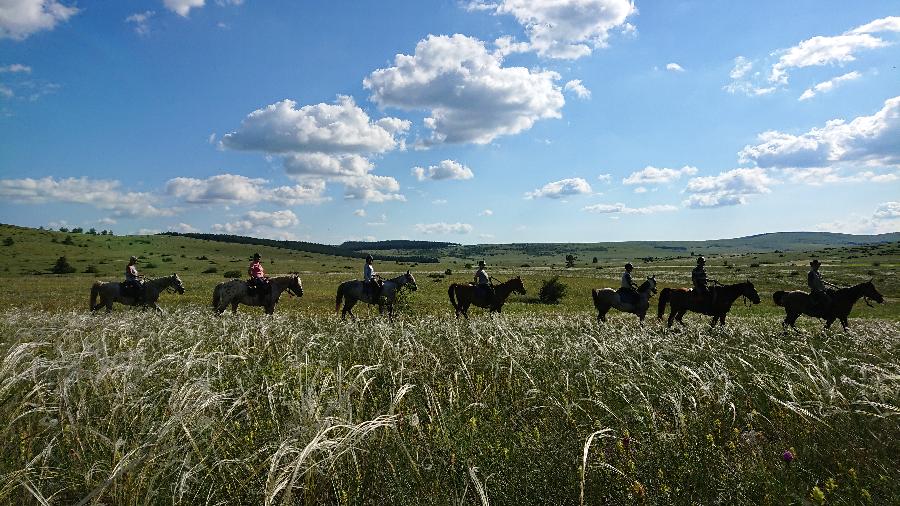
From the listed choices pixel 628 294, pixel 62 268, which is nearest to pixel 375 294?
pixel 628 294

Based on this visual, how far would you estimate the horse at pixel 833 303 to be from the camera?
1633 centimetres

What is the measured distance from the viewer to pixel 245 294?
68.7 ft

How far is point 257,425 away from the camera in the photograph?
4.52 meters

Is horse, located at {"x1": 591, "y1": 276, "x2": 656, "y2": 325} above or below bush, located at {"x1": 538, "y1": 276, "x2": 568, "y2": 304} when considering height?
above

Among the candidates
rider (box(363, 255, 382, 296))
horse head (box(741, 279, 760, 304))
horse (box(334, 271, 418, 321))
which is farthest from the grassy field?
horse (box(334, 271, 418, 321))

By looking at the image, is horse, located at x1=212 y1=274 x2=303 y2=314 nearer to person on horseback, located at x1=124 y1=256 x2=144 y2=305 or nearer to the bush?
person on horseback, located at x1=124 y1=256 x2=144 y2=305

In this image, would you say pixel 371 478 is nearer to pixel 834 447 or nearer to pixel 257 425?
pixel 257 425

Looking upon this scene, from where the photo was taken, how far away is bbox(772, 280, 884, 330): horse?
53.6 feet

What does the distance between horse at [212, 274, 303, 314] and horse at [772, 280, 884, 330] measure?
64.8 ft

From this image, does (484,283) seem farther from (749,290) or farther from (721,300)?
(749,290)

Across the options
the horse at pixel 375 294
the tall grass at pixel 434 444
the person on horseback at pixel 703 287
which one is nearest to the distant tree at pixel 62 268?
the horse at pixel 375 294

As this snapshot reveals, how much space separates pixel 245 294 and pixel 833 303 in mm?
23183

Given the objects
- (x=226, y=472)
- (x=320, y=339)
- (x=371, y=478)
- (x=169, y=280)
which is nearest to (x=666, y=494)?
(x=371, y=478)

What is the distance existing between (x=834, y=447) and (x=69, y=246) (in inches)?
4492
